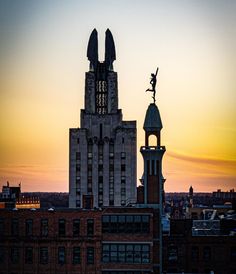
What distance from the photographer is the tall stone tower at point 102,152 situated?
4931 inches

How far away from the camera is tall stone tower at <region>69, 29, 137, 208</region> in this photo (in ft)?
411

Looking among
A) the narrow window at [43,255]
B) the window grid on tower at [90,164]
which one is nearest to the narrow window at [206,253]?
the narrow window at [43,255]

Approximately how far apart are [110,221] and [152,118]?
1241 centimetres

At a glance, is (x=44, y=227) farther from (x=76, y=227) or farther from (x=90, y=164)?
(x=90, y=164)

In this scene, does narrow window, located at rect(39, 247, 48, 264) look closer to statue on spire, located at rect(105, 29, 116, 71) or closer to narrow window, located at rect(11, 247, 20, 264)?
narrow window, located at rect(11, 247, 20, 264)

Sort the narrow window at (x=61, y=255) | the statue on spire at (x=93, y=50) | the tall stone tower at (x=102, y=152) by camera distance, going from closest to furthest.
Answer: the narrow window at (x=61, y=255) < the tall stone tower at (x=102, y=152) < the statue on spire at (x=93, y=50)

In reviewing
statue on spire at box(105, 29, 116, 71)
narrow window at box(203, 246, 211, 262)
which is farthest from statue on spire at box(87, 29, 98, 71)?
narrow window at box(203, 246, 211, 262)

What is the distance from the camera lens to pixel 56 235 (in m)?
71.2

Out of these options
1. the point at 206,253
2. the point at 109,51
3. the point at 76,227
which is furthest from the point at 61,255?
the point at 109,51

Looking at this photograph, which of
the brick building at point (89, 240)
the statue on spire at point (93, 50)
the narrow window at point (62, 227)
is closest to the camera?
the brick building at point (89, 240)

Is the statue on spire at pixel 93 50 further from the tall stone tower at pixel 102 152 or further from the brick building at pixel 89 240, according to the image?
the brick building at pixel 89 240

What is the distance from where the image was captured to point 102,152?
4975 inches

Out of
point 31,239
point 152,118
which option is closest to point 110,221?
point 31,239

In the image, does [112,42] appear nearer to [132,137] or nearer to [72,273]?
[132,137]
